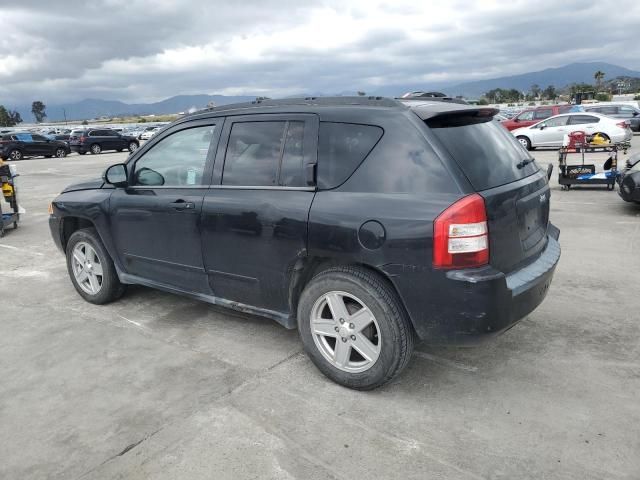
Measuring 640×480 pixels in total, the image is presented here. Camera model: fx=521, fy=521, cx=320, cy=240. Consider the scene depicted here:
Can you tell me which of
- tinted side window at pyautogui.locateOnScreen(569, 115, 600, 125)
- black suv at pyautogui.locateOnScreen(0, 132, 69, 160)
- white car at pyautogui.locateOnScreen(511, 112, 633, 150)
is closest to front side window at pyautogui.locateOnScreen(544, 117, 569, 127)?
white car at pyautogui.locateOnScreen(511, 112, 633, 150)

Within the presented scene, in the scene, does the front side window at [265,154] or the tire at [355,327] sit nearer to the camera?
the tire at [355,327]

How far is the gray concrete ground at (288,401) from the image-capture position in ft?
8.57

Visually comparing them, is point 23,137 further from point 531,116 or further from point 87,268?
point 87,268

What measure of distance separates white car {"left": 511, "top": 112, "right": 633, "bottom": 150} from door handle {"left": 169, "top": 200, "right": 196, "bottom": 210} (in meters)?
16.8

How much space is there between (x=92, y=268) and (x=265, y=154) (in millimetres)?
2348

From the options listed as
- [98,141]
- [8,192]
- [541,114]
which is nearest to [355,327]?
[8,192]

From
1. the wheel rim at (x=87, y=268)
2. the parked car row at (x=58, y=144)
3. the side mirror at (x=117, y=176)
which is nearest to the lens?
the side mirror at (x=117, y=176)

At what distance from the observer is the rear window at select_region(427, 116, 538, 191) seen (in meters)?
3.01

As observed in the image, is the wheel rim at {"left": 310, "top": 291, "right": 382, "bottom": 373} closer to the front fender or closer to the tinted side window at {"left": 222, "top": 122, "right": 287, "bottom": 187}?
the tinted side window at {"left": 222, "top": 122, "right": 287, "bottom": 187}

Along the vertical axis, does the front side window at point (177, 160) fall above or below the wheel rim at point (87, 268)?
above

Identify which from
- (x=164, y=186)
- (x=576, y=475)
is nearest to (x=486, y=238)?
(x=576, y=475)


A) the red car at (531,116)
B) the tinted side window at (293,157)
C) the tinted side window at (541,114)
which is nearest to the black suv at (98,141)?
the red car at (531,116)

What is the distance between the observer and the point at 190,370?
360 cm

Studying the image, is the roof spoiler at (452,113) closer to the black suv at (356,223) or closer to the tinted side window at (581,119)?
the black suv at (356,223)
